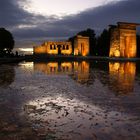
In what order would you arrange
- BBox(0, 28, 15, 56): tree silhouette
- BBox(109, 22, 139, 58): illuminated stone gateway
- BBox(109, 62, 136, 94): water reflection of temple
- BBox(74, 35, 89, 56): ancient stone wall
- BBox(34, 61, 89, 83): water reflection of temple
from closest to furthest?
BBox(109, 62, 136, 94): water reflection of temple
BBox(34, 61, 89, 83): water reflection of temple
BBox(109, 22, 139, 58): illuminated stone gateway
BBox(74, 35, 89, 56): ancient stone wall
BBox(0, 28, 15, 56): tree silhouette

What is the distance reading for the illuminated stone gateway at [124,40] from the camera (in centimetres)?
3566

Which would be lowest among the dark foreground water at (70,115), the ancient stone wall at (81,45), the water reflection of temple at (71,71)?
the dark foreground water at (70,115)

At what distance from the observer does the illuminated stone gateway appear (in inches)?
1404

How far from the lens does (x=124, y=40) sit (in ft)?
119

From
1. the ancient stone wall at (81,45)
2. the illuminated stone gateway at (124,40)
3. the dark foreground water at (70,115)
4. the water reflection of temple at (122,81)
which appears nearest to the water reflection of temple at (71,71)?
the water reflection of temple at (122,81)

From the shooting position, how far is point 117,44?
36.1m

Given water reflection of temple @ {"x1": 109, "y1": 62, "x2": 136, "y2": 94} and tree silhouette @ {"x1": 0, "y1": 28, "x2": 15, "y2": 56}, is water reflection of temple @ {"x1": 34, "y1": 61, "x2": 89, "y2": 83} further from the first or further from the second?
tree silhouette @ {"x1": 0, "y1": 28, "x2": 15, "y2": 56}

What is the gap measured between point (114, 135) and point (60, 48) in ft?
181

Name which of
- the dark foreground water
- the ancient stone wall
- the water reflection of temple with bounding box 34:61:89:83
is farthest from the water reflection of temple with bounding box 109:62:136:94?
the ancient stone wall

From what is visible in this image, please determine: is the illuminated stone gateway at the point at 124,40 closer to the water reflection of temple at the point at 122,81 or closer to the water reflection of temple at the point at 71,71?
→ the water reflection of temple at the point at 71,71

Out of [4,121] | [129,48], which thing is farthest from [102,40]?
[4,121]

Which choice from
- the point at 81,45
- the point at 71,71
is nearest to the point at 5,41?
the point at 81,45

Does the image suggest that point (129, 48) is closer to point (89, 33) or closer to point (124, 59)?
point (124, 59)

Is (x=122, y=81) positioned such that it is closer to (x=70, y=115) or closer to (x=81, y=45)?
(x=70, y=115)
